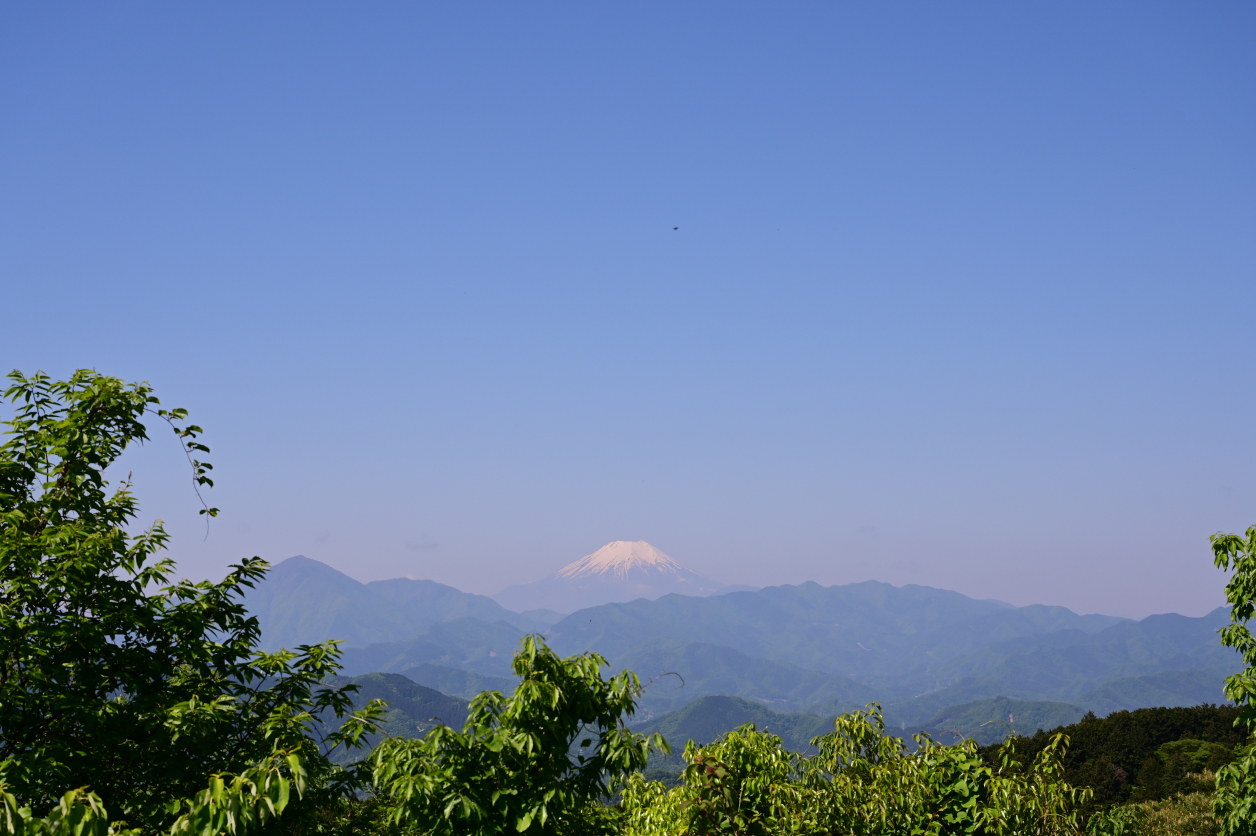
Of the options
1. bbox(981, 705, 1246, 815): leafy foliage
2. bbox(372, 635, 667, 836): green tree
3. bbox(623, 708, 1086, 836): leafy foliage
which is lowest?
bbox(981, 705, 1246, 815): leafy foliage

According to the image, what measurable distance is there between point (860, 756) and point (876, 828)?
1641mm

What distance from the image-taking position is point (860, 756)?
1286 cm

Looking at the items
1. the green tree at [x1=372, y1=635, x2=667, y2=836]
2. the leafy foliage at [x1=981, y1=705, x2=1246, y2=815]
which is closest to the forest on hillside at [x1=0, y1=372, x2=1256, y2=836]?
the green tree at [x1=372, y1=635, x2=667, y2=836]

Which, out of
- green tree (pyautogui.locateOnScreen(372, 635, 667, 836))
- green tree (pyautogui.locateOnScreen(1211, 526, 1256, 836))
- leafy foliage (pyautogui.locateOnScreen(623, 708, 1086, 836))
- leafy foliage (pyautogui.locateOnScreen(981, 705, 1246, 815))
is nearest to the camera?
green tree (pyautogui.locateOnScreen(372, 635, 667, 836))

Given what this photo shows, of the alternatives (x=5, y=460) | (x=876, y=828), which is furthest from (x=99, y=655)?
(x=876, y=828)

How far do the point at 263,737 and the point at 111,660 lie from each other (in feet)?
6.13

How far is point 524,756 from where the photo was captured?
→ 25.7ft

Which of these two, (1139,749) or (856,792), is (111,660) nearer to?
(856,792)

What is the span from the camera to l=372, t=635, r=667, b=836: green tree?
7.39 meters

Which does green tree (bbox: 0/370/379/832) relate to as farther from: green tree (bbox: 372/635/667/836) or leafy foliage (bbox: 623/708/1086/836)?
leafy foliage (bbox: 623/708/1086/836)

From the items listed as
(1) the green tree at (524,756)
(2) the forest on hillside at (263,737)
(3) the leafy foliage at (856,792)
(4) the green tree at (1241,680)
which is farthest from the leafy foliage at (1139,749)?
(1) the green tree at (524,756)

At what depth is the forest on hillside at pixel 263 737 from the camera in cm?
752

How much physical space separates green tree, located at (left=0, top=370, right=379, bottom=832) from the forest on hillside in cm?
3

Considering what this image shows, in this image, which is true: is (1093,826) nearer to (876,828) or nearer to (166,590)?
(876,828)
